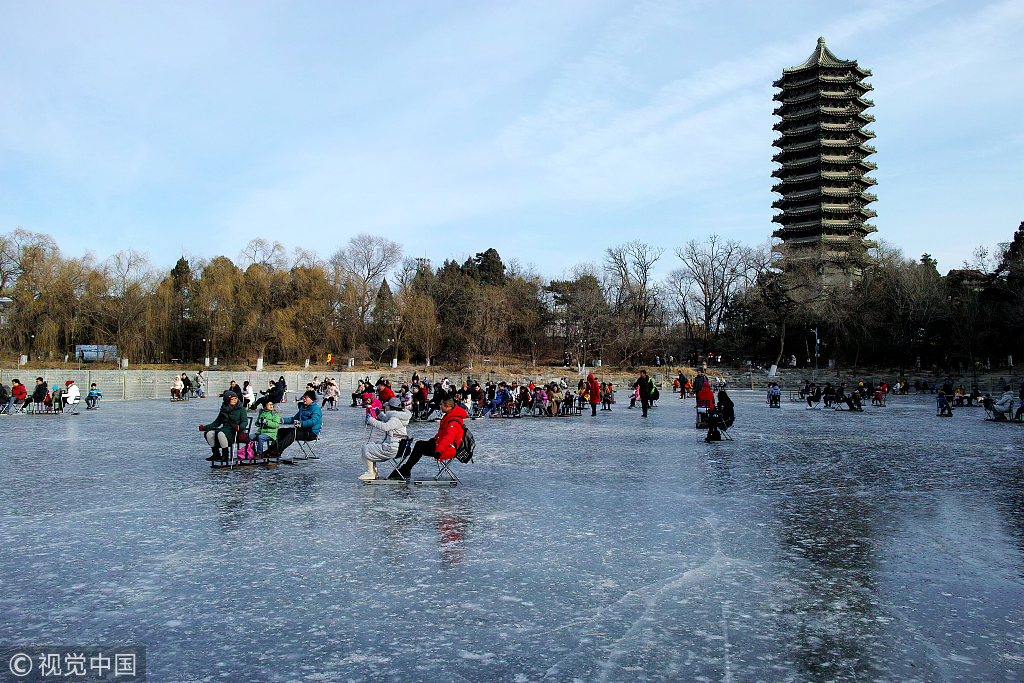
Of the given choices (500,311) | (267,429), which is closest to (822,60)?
(500,311)

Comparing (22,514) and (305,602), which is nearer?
(305,602)

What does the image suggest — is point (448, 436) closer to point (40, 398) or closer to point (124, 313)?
point (40, 398)

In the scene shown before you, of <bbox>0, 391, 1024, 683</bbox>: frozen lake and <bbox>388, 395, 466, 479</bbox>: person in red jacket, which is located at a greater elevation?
<bbox>388, 395, 466, 479</bbox>: person in red jacket

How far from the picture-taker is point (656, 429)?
695 inches

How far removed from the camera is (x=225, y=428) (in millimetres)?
10453

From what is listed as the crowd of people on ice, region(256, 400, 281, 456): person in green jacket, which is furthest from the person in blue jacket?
the crowd of people on ice

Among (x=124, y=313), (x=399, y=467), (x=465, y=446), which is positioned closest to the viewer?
(x=465, y=446)

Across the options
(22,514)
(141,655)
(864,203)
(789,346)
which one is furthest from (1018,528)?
(864,203)

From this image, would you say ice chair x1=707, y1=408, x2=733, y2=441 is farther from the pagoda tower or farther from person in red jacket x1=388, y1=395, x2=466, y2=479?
the pagoda tower

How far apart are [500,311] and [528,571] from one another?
53558 millimetres

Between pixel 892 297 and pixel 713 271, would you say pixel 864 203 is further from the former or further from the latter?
pixel 892 297

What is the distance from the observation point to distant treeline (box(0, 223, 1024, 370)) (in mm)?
39938

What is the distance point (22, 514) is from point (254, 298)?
43855 mm

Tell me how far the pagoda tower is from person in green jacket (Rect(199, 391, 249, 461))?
63.2 metres
